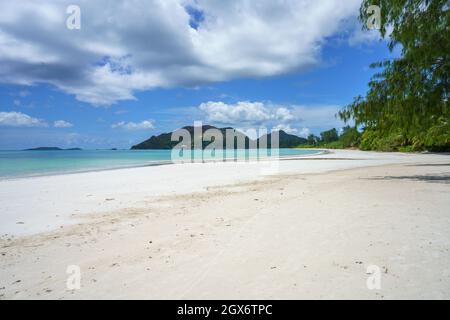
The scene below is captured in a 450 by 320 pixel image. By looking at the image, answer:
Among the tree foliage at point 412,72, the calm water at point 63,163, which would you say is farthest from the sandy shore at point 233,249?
the calm water at point 63,163

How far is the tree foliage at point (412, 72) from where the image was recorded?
35.9 feet

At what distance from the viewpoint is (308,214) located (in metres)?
6.93

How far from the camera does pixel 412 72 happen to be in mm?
12148

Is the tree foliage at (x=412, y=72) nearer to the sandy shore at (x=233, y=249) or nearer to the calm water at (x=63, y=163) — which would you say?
the sandy shore at (x=233, y=249)

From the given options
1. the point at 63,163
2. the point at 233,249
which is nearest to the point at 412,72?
Answer: the point at 233,249

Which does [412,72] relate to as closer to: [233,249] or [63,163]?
[233,249]

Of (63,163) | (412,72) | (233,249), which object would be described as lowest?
(233,249)

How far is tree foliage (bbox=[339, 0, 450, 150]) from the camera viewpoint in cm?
1094

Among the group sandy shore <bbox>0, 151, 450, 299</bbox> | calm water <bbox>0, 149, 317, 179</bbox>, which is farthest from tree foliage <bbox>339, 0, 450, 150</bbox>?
calm water <bbox>0, 149, 317, 179</bbox>

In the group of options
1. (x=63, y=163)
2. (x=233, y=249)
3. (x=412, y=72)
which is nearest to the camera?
(x=233, y=249)

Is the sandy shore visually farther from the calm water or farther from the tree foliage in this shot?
the calm water

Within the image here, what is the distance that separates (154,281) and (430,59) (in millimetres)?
12950

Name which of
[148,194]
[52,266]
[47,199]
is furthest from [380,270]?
[47,199]
